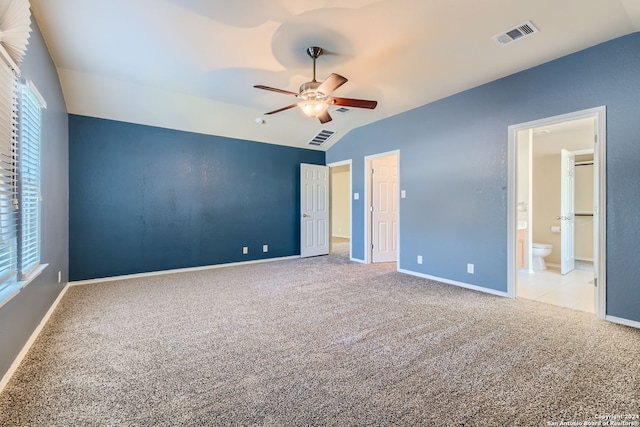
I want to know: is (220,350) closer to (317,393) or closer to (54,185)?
(317,393)

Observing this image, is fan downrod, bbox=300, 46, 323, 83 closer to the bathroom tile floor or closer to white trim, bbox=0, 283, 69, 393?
white trim, bbox=0, 283, 69, 393

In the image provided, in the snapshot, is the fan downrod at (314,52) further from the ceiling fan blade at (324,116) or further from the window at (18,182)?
the window at (18,182)

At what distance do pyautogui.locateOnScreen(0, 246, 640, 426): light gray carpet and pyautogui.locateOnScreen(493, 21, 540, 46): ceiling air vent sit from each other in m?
2.74

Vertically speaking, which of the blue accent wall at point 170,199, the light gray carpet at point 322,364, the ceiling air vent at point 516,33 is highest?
the ceiling air vent at point 516,33

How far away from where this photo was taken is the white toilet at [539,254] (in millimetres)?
4965

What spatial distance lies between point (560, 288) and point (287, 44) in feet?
15.2

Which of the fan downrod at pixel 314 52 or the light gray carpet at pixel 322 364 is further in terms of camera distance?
the fan downrod at pixel 314 52

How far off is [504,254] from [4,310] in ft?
15.3

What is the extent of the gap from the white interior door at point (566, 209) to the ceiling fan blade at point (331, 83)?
419 centimetres

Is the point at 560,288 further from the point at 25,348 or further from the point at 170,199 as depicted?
the point at 170,199

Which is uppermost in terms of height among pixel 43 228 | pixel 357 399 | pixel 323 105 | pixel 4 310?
pixel 323 105

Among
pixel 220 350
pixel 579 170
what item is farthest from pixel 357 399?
pixel 579 170

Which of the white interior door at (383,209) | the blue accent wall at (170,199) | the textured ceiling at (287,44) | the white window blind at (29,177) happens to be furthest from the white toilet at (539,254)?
the white window blind at (29,177)

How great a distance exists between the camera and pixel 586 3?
2334 mm
